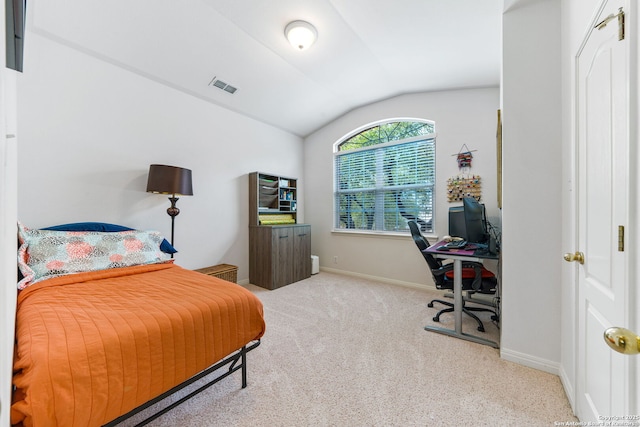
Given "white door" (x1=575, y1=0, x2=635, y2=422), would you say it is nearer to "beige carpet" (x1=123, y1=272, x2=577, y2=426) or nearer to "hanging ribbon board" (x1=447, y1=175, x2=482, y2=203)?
"beige carpet" (x1=123, y1=272, x2=577, y2=426)

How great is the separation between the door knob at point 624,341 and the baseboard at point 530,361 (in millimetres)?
1500

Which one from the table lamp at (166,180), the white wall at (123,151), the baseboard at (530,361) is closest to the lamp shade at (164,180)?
the table lamp at (166,180)

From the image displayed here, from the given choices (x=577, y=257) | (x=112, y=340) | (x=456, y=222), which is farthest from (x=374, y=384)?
(x=456, y=222)

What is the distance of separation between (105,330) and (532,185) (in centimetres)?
254

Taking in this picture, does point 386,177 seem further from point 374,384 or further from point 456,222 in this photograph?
point 374,384

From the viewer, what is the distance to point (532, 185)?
69.5 inches

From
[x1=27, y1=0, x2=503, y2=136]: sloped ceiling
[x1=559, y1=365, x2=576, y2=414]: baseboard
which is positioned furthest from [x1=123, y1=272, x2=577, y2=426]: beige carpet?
[x1=27, y1=0, x2=503, y2=136]: sloped ceiling

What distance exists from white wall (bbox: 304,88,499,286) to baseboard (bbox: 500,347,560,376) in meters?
1.60

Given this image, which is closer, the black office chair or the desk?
the desk

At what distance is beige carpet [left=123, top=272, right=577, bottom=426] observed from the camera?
1382 mm

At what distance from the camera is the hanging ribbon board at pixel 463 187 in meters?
3.16

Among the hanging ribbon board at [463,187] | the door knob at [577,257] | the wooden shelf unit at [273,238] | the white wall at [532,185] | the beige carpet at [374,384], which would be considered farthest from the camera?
the wooden shelf unit at [273,238]

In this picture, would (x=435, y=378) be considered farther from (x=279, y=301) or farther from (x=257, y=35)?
(x=257, y=35)

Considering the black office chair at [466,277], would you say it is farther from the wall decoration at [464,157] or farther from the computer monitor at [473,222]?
the wall decoration at [464,157]
